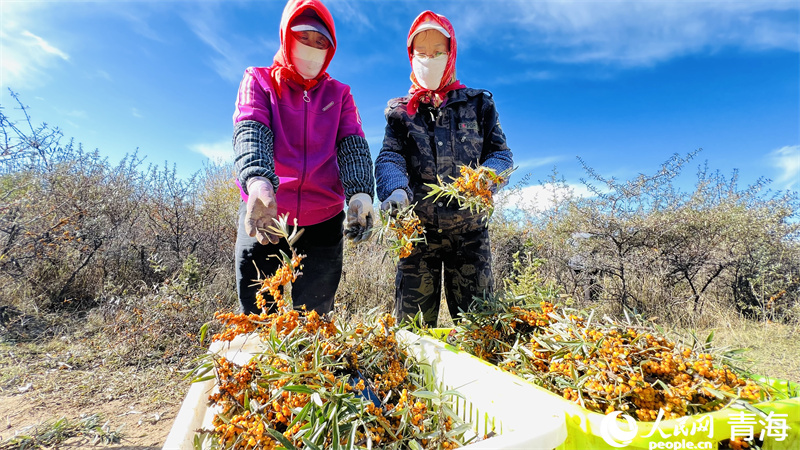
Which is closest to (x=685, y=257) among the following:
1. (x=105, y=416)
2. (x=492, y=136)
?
(x=492, y=136)

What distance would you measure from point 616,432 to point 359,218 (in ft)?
3.71

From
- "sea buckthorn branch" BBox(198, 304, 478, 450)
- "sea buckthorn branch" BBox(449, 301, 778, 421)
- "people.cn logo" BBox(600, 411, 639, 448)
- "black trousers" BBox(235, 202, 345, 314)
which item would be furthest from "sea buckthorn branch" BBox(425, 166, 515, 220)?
"people.cn logo" BBox(600, 411, 639, 448)

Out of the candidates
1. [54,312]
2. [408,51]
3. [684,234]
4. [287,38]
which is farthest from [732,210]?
[54,312]

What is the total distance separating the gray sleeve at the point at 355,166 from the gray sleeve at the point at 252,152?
34cm

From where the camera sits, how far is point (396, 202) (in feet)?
5.40

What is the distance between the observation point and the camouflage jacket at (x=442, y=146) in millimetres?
1904

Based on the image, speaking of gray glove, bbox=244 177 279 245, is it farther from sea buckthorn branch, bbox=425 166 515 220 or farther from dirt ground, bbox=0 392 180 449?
dirt ground, bbox=0 392 180 449

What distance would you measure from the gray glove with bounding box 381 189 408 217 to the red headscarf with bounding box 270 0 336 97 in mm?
703

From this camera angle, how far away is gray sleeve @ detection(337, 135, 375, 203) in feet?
5.67

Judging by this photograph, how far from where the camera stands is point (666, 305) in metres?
3.94

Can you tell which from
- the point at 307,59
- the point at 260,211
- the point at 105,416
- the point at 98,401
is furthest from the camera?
the point at 98,401

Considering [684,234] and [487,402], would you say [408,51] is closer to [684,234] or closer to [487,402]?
[487,402]

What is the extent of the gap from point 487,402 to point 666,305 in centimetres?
401

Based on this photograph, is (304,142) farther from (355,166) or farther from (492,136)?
(492,136)
